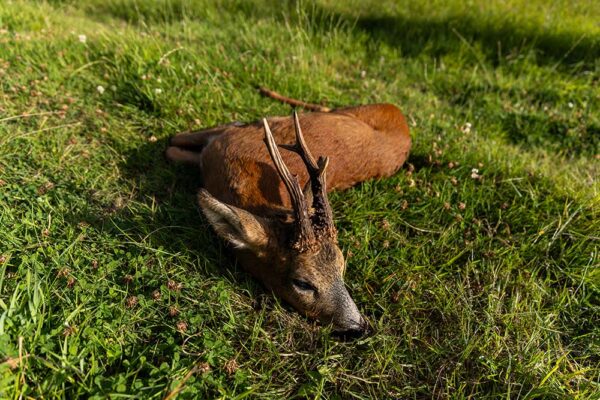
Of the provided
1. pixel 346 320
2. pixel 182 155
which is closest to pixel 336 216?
pixel 346 320

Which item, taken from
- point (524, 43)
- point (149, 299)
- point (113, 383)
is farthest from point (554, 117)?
point (113, 383)

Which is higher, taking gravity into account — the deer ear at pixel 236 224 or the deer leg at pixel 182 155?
the deer ear at pixel 236 224

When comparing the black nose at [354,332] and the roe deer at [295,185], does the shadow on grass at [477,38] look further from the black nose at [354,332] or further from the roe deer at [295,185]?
the black nose at [354,332]

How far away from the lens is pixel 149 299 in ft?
8.64

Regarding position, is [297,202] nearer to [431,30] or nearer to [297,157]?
[297,157]

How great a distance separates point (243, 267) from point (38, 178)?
5.57 ft

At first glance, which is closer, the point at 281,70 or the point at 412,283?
the point at 412,283

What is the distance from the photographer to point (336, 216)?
3500 mm

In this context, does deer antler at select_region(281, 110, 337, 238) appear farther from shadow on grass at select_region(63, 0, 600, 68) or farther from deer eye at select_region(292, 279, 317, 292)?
shadow on grass at select_region(63, 0, 600, 68)

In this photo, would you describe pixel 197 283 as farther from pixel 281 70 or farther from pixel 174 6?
pixel 174 6

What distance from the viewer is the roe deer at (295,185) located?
264 centimetres

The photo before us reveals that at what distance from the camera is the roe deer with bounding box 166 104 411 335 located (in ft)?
8.66

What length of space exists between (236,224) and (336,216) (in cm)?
109

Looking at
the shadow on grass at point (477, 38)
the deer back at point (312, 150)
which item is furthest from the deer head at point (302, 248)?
the shadow on grass at point (477, 38)
